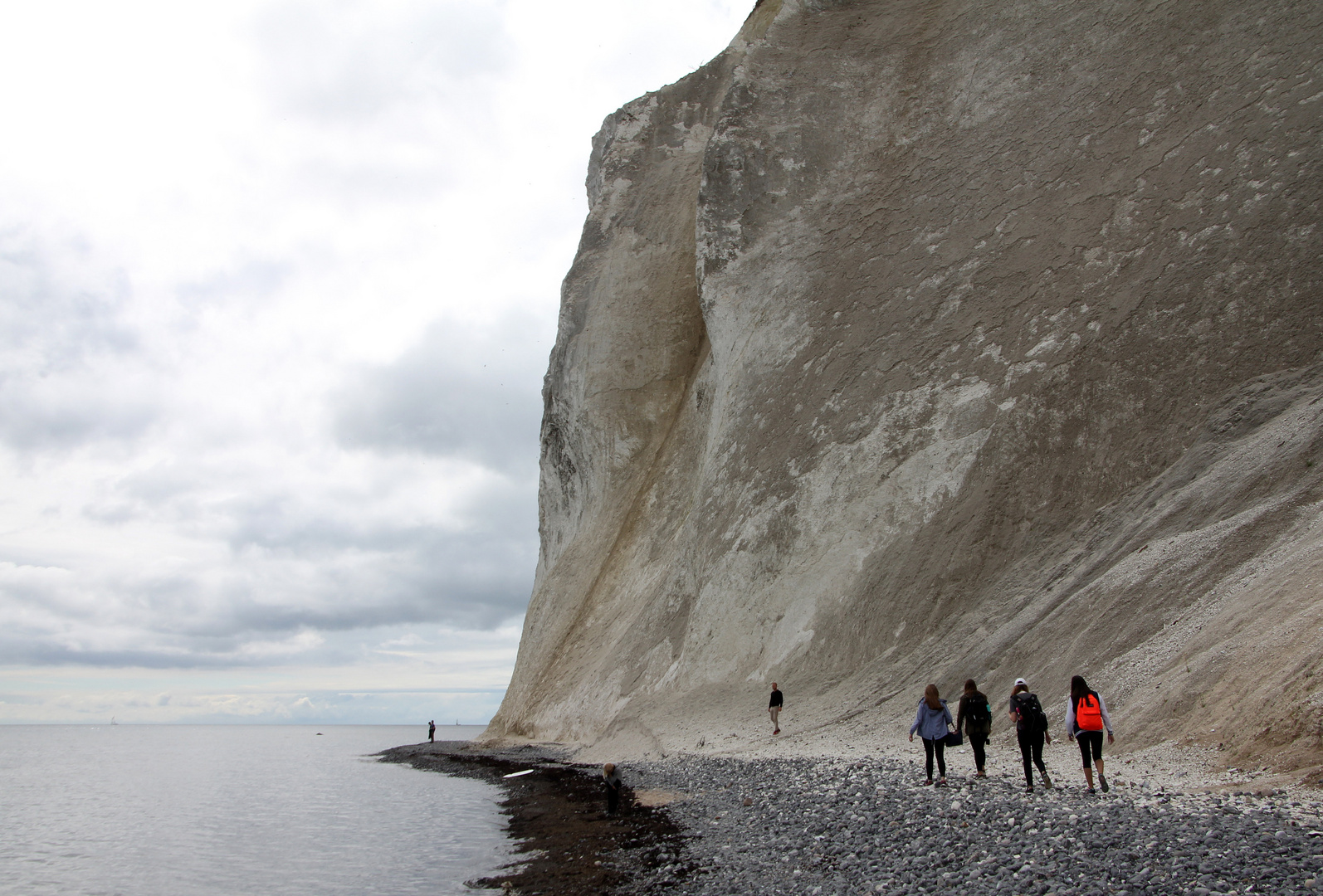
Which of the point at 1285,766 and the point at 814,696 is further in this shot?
the point at 814,696

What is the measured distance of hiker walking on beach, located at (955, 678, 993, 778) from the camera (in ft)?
30.7

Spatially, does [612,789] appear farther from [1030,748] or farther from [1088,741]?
[1088,741]

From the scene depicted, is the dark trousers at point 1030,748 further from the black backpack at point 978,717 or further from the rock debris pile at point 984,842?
the black backpack at point 978,717

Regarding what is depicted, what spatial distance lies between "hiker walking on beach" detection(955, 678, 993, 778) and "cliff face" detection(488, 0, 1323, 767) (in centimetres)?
192

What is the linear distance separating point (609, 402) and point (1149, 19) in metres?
19.4

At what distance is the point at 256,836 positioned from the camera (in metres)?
17.5

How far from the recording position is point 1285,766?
283 inches

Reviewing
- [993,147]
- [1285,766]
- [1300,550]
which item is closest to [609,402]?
[993,147]

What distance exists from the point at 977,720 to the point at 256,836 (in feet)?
48.8

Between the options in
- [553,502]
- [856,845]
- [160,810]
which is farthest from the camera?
[553,502]

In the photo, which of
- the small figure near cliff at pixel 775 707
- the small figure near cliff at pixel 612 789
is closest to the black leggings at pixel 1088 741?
the small figure near cliff at pixel 612 789

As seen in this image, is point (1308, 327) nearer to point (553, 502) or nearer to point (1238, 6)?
point (1238, 6)

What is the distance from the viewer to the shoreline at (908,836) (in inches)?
223

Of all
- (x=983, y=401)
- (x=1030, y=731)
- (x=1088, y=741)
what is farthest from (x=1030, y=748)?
(x=983, y=401)
